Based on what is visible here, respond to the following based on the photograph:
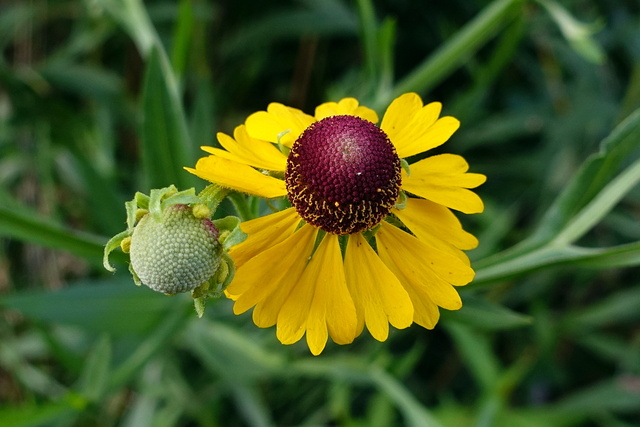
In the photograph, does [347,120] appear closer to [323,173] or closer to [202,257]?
[323,173]

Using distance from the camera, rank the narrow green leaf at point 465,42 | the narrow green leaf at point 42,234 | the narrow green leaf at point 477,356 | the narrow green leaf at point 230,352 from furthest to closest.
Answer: the narrow green leaf at point 477,356 < the narrow green leaf at point 230,352 < the narrow green leaf at point 465,42 < the narrow green leaf at point 42,234

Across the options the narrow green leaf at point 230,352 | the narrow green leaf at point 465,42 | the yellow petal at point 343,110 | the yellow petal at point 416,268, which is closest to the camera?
the yellow petal at point 416,268

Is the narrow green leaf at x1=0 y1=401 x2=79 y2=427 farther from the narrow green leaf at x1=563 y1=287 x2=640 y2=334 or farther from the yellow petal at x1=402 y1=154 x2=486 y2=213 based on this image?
the narrow green leaf at x1=563 y1=287 x2=640 y2=334

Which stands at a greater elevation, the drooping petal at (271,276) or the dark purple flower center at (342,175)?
the dark purple flower center at (342,175)

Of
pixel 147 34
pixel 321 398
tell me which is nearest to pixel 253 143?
pixel 147 34

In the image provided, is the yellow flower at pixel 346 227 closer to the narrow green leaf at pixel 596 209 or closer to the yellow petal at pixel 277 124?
the yellow petal at pixel 277 124

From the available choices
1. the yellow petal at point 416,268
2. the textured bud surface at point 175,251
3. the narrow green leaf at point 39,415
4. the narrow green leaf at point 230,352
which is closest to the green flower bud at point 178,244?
the textured bud surface at point 175,251
